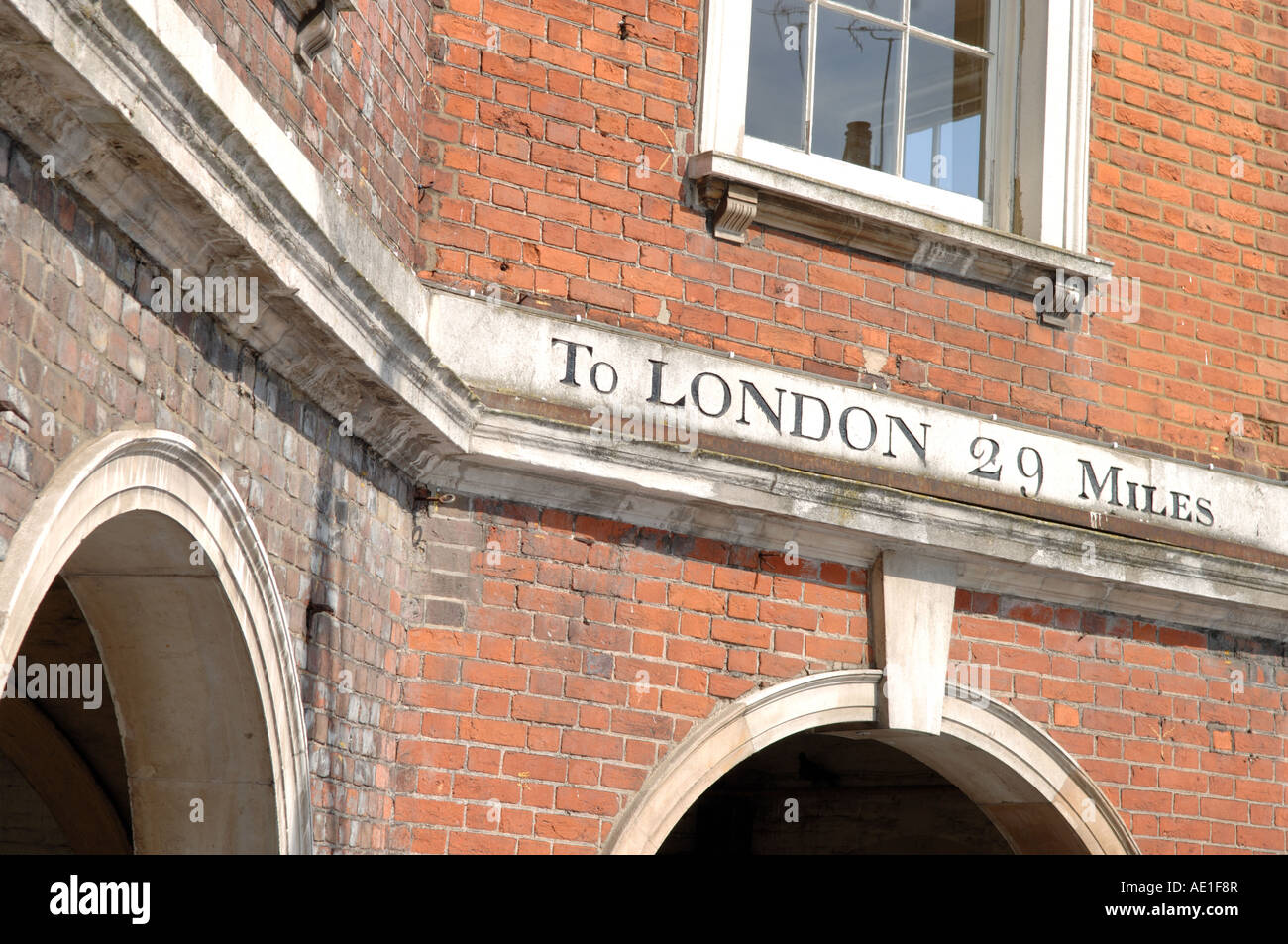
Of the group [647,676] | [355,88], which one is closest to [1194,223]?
[647,676]

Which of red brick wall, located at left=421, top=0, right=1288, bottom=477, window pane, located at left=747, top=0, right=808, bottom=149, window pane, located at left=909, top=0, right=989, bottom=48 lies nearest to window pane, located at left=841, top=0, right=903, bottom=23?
window pane, located at left=909, top=0, right=989, bottom=48

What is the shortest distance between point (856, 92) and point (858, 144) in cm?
18

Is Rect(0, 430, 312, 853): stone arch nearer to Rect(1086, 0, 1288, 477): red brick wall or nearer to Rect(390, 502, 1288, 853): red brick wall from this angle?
Rect(390, 502, 1288, 853): red brick wall

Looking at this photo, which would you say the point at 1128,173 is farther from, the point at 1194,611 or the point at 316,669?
the point at 316,669

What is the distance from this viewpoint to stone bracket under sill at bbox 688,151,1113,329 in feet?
18.8

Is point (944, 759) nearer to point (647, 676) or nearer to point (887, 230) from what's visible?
point (647, 676)

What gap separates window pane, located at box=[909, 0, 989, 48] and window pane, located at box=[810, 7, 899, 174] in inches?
7.7

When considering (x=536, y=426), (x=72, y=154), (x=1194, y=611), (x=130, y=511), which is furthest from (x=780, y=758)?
(x=72, y=154)

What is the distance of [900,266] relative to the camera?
6137mm

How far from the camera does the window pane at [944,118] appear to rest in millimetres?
6391

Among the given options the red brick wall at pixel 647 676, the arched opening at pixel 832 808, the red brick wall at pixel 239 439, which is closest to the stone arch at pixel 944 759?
the red brick wall at pixel 647 676

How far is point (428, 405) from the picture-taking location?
15.5ft

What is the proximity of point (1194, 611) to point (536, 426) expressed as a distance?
2.85 meters
